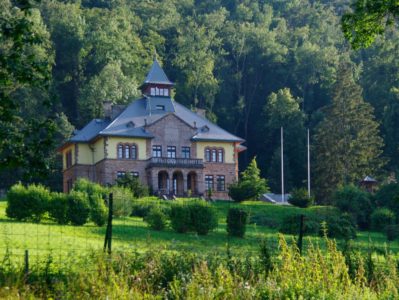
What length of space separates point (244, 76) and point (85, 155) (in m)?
41.9

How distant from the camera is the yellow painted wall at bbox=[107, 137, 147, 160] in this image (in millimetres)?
72562

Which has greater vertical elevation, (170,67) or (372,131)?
(170,67)

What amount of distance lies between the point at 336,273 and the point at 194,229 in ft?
85.7

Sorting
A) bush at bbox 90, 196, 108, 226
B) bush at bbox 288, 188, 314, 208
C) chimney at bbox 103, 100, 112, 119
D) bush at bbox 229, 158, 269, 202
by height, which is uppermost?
chimney at bbox 103, 100, 112, 119

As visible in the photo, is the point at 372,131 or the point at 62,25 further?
the point at 62,25

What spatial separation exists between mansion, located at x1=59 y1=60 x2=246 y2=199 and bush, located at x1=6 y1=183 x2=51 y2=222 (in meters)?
28.5

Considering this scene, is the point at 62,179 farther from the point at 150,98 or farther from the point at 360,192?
the point at 360,192

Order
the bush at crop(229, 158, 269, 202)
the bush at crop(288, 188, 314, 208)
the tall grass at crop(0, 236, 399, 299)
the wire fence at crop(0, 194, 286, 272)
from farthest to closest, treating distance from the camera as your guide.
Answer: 1. the bush at crop(229, 158, 269, 202)
2. the bush at crop(288, 188, 314, 208)
3. the wire fence at crop(0, 194, 286, 272)
4. the tall grass at crop(0, 236, 399, 299)

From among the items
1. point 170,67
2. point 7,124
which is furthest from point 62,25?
point 7,124

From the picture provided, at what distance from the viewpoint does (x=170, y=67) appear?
111 meters

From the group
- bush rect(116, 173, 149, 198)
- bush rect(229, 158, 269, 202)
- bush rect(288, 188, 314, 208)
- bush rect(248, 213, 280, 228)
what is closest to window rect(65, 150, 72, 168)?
bush rect(116, 173, 149, 198)

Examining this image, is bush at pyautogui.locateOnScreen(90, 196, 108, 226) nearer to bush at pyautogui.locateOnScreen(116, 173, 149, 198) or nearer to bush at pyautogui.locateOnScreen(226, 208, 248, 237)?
bush at pyautogui.locateOnScreen(226, 208, 248, 237)

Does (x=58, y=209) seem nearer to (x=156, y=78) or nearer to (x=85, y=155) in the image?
(x=85, y=155)

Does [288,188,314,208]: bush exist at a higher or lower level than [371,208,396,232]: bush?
higher
